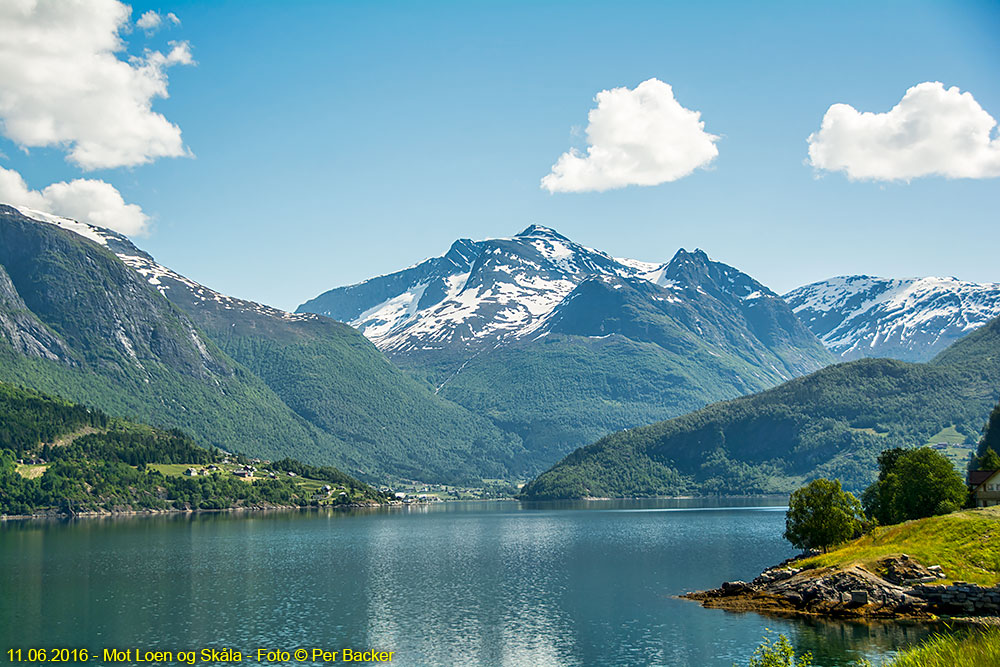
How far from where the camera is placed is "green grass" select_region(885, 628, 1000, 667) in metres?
28.9

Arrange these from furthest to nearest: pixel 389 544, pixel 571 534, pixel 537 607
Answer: pixel 571 534 → pixel 389 544 → pixel 537 607

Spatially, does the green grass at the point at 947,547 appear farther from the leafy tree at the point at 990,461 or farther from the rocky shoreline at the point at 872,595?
the leafy tree at the point at 990,461

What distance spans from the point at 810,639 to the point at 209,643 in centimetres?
4991

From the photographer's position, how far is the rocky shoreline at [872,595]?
247 feet

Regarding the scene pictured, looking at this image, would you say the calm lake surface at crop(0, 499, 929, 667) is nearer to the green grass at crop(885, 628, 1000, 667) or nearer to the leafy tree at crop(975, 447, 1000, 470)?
the leafy tree at crop(975, 447, 1000, 470)

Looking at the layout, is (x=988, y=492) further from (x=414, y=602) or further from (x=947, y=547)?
(x=414, y=602)

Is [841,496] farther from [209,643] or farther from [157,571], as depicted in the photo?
[157,571]

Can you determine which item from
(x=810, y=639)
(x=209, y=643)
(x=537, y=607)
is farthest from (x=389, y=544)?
(x=810, y=639)

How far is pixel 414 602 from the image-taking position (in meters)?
95.4

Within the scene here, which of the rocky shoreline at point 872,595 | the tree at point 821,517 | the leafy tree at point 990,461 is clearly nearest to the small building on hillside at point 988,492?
the leafy tree at point 990,461

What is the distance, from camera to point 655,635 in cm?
7512

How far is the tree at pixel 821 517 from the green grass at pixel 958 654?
76.0 m

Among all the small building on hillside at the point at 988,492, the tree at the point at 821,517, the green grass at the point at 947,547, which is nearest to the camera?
the green grass at the point at 947,547

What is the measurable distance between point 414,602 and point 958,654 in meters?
72.8
